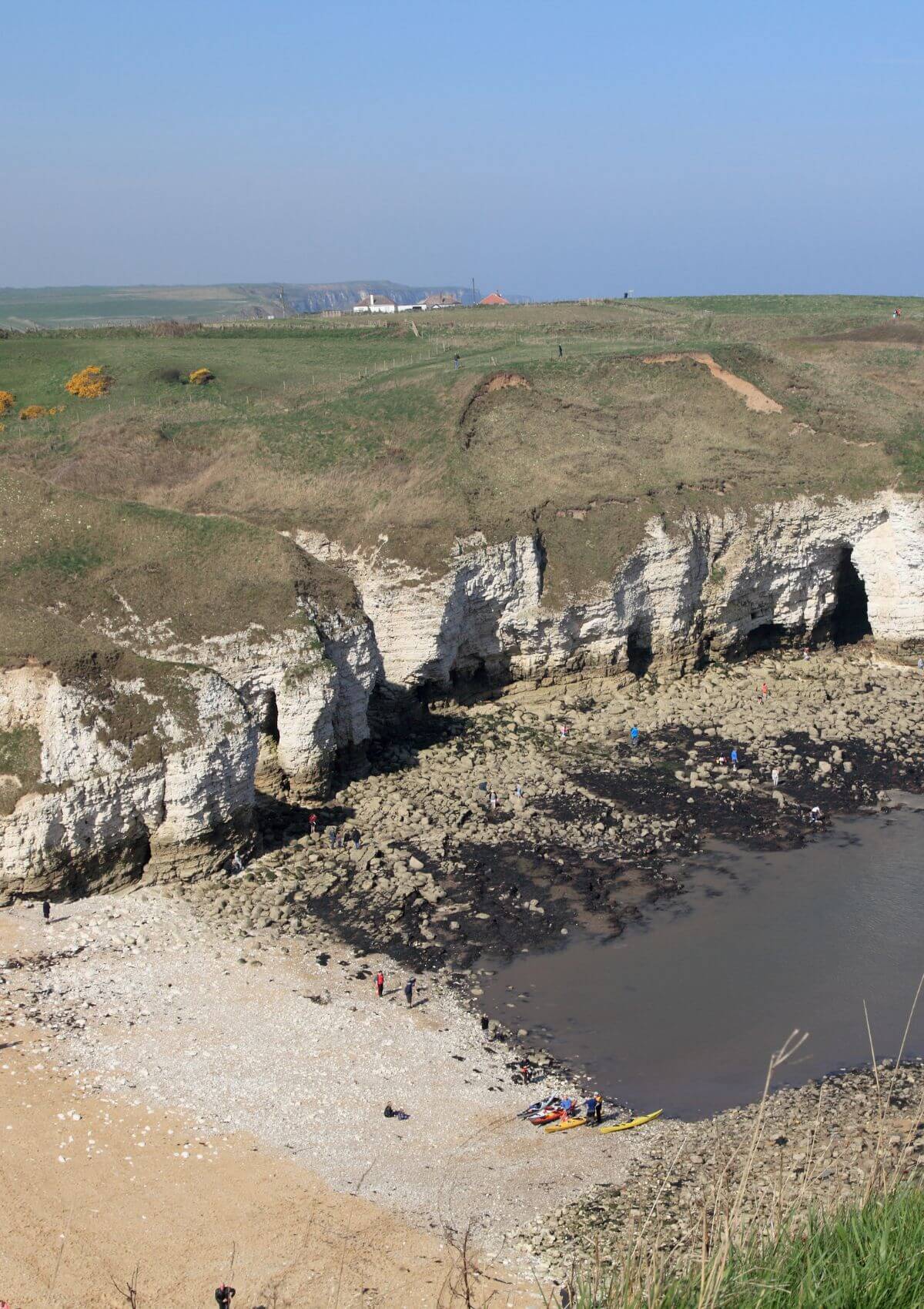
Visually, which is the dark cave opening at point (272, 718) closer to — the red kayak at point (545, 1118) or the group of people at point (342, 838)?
the group of people at point (342, 838)

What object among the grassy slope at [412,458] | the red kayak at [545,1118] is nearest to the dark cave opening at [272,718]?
the grassy slope at [412,458]

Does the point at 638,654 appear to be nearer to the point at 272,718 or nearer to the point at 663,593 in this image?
the point at 663,593

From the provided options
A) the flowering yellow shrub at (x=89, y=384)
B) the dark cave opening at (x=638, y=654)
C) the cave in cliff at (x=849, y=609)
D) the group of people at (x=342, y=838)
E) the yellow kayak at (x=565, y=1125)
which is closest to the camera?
the yellow kayak at (x=565, y=1125)

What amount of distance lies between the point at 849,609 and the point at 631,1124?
3700cm

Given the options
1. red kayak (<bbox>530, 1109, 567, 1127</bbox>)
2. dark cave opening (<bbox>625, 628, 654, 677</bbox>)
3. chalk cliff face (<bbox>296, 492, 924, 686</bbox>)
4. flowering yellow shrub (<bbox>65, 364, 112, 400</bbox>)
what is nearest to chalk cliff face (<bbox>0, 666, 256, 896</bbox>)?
chalk cliff face (<bbox>296, 492, 924, 686</bbox>)

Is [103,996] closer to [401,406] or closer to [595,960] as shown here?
[595,960]

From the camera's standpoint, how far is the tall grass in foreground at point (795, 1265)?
9227 mm

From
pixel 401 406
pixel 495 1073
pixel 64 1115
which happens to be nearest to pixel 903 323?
pixel 401 406

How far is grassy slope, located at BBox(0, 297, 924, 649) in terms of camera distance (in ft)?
139

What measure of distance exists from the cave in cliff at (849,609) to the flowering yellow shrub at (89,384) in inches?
1657

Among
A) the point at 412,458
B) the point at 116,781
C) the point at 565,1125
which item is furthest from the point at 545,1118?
→ the point at 412,458

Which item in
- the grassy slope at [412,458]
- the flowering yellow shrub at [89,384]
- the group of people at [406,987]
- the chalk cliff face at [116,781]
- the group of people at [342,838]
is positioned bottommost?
the group of people at [406,987]

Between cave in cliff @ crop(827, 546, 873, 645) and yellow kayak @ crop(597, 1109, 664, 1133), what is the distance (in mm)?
33729

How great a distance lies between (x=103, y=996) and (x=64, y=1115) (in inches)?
186
